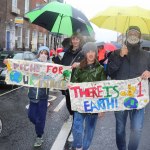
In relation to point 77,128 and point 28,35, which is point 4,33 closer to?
point 28,35

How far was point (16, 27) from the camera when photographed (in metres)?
33.1

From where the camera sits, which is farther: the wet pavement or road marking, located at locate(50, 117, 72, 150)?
the wet pavement

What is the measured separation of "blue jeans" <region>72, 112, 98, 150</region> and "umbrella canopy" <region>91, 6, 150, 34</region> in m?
1.58

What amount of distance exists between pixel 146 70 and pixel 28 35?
33155 mm

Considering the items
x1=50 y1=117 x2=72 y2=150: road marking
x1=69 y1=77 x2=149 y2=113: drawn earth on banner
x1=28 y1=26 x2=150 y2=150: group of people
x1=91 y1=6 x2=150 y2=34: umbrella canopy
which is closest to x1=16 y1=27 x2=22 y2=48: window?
x1=50 y1=117 x2=72 y2=150: road marking

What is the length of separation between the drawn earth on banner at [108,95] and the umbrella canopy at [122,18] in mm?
993

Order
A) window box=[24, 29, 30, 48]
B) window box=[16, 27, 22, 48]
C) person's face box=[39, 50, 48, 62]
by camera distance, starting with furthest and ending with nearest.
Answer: window box=[24, 29, 30, 48], window box=[16, 27, 22, 48], person's face box=[39, 50, 48, 62]

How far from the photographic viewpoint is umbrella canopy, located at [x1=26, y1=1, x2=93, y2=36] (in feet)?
19.4

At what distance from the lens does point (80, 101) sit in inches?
206

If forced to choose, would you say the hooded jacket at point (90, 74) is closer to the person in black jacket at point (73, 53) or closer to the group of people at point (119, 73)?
the group of people at point (119, 73)

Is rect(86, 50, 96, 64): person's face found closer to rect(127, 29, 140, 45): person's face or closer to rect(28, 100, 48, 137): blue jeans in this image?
rect(127, 29, 140, 45): person's face

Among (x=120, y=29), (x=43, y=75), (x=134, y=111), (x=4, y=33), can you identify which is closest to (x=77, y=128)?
(x=134, y=111)

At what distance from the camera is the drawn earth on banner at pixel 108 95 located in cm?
515

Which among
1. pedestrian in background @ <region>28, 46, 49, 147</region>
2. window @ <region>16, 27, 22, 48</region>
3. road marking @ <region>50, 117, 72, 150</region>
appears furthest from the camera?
window @ <region>16, 27, 22, 48</region>
